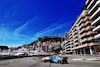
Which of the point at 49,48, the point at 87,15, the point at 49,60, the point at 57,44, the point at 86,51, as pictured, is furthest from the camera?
the point at 57,44

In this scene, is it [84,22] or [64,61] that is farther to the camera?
[84,22]

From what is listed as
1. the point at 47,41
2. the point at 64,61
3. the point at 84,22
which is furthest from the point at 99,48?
the point at 47,41

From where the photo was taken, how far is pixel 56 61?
10562mm

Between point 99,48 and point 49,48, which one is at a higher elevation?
point 99,48

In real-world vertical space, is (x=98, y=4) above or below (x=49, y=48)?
above

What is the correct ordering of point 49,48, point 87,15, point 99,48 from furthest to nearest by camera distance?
1. point 49,48
2. point 87,15
3. point 99,48

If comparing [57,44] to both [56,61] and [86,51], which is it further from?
[56,61]

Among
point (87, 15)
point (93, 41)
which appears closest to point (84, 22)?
point (87, 15)

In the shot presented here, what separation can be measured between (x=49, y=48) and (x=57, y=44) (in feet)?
85.2

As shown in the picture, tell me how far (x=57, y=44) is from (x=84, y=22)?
150 metres

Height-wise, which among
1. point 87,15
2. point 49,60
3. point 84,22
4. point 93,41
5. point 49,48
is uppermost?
point 87,15

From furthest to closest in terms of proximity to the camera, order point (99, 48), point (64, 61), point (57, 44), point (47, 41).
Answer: point (47, 41)
point (57, 44)
point (99, 48)
point (64, 61)

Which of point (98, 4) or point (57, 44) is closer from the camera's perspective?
point (98, 4)

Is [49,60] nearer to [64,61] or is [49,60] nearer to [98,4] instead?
[64,61]
